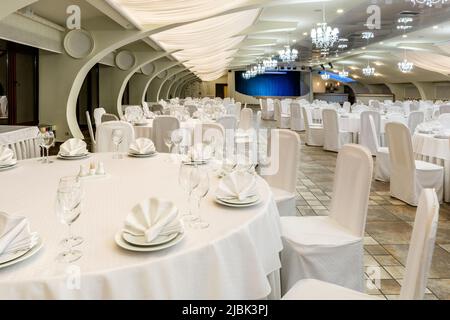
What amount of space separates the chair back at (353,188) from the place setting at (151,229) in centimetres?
130

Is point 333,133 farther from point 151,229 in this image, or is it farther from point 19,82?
point 151,229

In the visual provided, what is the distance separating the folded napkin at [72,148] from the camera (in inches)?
118

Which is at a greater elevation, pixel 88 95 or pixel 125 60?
pixel 125 60

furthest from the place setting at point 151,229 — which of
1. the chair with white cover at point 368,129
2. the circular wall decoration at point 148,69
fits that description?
the circular wall decoration at point 148,69

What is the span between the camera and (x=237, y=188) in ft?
6.50

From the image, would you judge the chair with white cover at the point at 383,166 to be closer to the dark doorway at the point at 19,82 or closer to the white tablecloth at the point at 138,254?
the white tablecloth at the point at 138,254

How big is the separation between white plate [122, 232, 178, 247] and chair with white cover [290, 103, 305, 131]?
12447 millimetres

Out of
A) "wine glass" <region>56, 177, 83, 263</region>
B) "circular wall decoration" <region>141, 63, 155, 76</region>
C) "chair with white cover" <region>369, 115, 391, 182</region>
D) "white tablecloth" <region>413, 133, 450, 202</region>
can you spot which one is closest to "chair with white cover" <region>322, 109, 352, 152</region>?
"chair with white cover" <region>369, 115, 391, 182</region>

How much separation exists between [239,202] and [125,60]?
12165 millimetres

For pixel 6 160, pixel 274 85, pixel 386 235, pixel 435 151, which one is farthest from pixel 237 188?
pixel 274 85

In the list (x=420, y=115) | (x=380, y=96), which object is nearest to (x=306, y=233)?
(x=420, y=115)

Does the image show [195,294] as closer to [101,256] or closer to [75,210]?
[101,256]

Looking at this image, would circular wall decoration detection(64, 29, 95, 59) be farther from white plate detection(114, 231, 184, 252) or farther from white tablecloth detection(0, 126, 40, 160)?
white plate detection(114, 231, 184, 252)

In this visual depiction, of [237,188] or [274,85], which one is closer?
[237,188]
